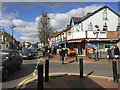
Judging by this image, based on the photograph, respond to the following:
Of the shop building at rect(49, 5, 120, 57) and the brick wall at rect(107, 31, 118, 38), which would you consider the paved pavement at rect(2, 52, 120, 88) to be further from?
the brick wall at rect(107, 31, 118, 38)

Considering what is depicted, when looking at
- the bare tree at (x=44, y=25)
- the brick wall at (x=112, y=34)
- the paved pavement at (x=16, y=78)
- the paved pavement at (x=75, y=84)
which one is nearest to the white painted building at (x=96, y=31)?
the brick wall at (x=112, y=34)

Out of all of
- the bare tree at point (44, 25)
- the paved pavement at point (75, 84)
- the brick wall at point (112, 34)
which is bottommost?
the paved pavement at point (75, 84)

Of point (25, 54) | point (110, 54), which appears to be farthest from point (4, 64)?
point (110, 54)

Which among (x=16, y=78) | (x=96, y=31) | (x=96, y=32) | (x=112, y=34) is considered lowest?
(x=16, y=78)

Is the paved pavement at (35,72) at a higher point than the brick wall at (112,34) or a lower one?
lower

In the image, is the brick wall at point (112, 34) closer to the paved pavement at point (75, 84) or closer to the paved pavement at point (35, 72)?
the paved pavement at point (35, 72)

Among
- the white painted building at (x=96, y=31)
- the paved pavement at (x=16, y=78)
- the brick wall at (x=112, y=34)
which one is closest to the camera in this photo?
the paved pavement at (x=16, y=78)

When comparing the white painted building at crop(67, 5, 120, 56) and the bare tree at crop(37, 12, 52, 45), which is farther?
the bare tree at crop(37, 12, 52, 45)

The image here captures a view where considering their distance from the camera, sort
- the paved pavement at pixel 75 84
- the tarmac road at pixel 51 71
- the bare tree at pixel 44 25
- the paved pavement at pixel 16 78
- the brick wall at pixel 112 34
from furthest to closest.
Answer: the bare tree at pixel 44 25
the brick wall at pixel 112 34
the tarmac road at pixel 51 71
the paved pavement at pixel 16 78
the paved pavement at pixel 75 84

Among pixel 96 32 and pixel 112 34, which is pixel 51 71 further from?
pixel 112 34

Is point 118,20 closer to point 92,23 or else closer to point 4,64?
point 92,23

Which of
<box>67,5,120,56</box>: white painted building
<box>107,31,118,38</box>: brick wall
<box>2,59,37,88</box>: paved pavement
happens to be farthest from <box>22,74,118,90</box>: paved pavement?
<box>107,31,118,38</box>: brick wall

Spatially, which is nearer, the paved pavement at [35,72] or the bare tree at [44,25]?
the paved pavement at [35,72]

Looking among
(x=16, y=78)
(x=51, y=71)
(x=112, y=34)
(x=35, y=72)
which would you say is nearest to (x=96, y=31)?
(x=112, y=34)
